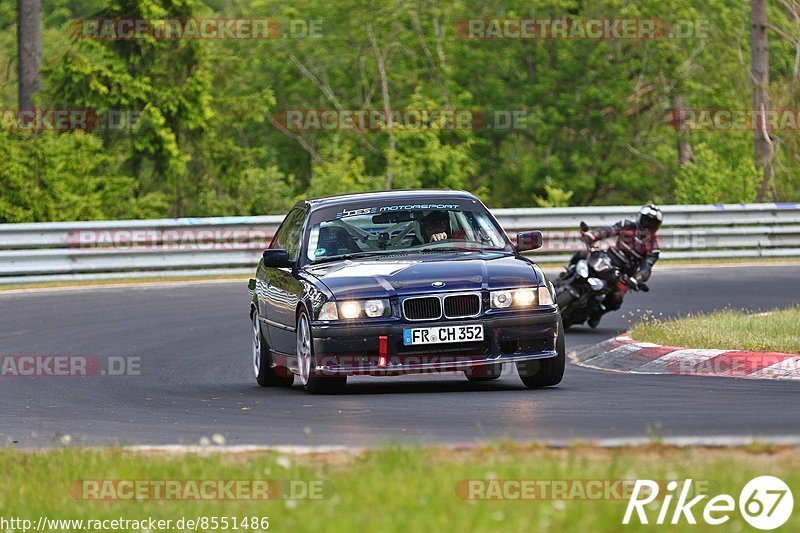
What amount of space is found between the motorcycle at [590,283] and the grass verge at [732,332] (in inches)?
46.2

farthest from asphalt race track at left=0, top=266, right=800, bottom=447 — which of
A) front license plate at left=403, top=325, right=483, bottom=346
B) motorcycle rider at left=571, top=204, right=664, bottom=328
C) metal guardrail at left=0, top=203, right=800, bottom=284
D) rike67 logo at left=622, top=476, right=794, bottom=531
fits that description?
metal guardrail at left=0, top=203, right=800, bottom=284

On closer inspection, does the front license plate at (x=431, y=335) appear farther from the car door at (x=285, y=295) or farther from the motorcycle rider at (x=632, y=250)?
the motorcycle rider at (x=632, y=250)

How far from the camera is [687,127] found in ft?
156

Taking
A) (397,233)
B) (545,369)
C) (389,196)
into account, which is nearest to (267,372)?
(397,233)

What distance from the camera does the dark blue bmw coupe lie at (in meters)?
11.2

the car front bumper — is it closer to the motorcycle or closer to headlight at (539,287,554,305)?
headlight at (539,287,554,305)

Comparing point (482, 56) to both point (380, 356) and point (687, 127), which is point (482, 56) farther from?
point (380, 356)

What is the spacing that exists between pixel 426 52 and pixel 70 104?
672 inches

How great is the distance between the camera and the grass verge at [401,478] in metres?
5.63

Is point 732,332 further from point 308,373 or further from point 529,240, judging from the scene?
point 308,373

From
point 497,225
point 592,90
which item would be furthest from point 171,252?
point 592,90

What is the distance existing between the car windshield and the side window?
0.25 meters

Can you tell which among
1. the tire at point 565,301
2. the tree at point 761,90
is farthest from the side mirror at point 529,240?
the tree at point 761,90

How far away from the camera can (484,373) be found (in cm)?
1277
